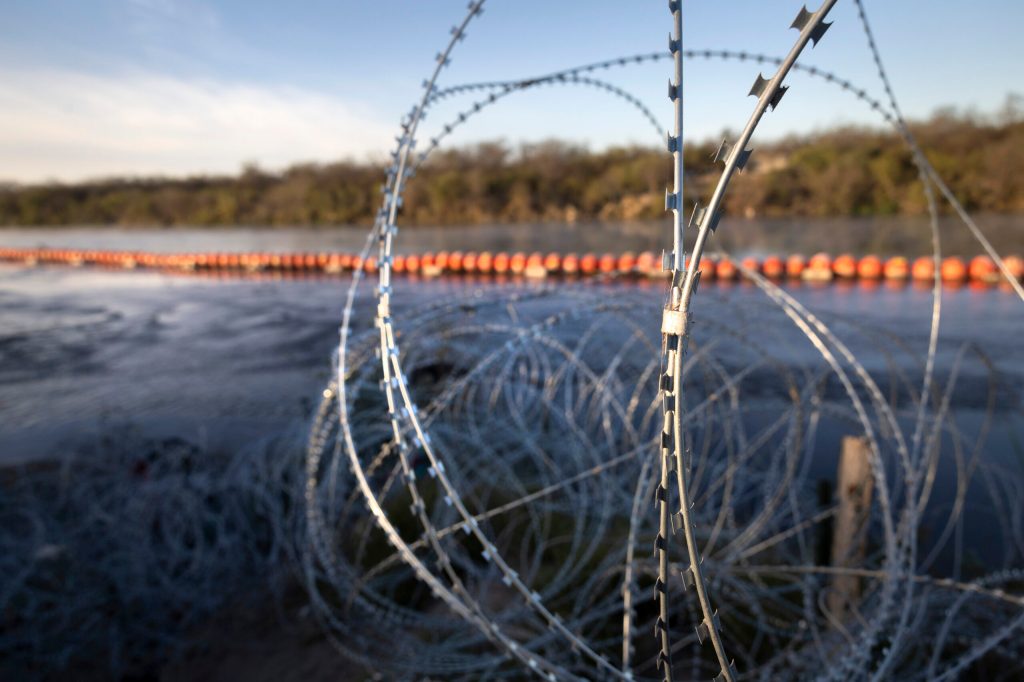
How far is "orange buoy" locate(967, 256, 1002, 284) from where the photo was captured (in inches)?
634

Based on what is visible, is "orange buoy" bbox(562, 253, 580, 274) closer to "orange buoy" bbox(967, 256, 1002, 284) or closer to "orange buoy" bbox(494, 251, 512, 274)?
"orange buoy" bbox(494, 251, 512, 274)

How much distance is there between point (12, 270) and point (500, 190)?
38866mm

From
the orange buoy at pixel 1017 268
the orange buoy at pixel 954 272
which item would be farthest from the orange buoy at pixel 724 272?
the orange buoy at pixel 1017 268

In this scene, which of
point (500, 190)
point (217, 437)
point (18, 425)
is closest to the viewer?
point (217, 437)

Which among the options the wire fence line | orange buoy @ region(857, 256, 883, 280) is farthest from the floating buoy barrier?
the wire fence line

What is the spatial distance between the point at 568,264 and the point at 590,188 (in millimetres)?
33958

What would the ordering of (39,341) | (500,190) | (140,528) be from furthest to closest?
1. (500,190)
2. (39,341)
3. (140,528)

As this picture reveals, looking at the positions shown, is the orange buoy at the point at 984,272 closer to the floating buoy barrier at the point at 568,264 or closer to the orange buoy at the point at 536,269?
the floating buoy barrier at the point at 568,264

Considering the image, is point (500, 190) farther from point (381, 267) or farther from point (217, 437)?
point (381, 267)

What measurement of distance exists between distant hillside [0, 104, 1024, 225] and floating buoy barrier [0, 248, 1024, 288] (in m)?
11.6

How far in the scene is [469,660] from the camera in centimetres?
391

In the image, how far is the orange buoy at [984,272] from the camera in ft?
52.8

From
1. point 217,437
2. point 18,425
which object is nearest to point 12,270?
point 18,425

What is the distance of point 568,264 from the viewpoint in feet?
71.6
